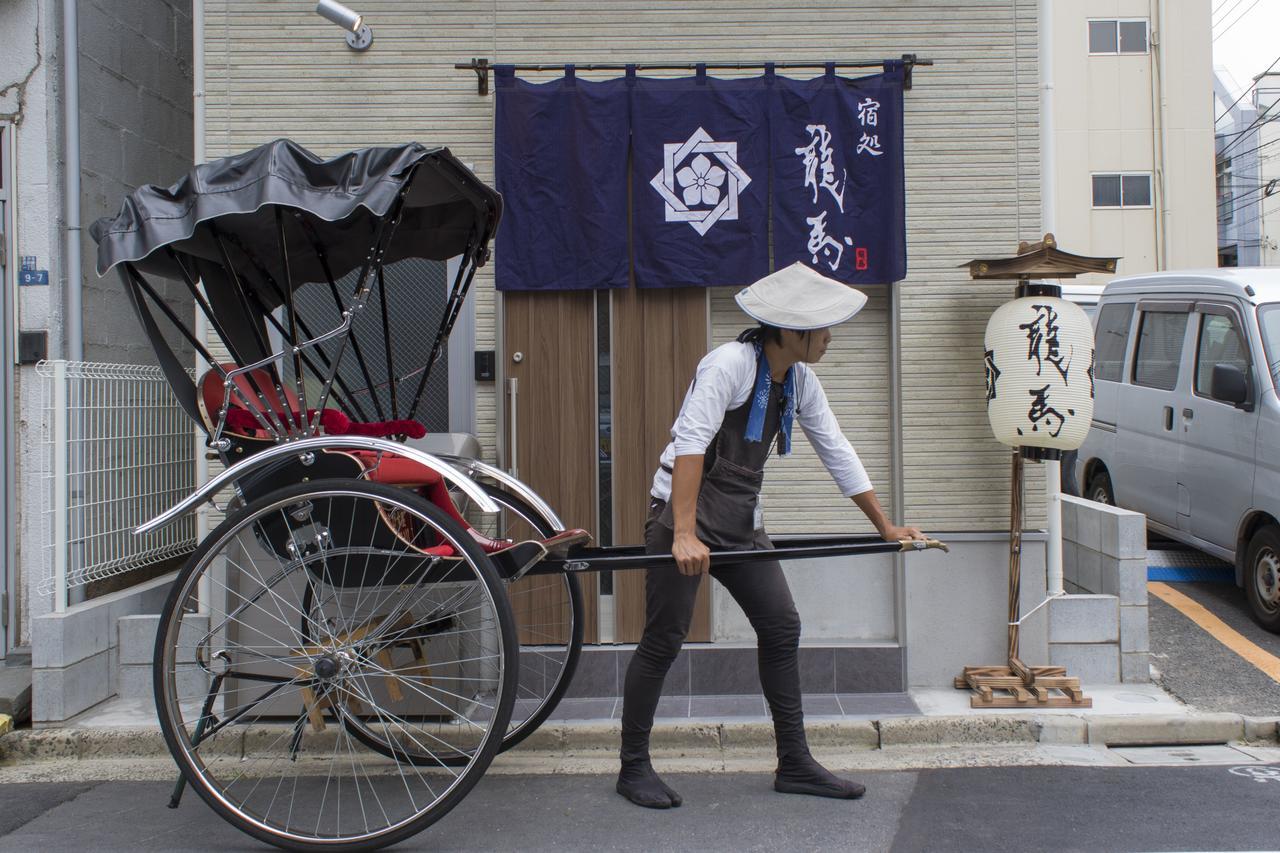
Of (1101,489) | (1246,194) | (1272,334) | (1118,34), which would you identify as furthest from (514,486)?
(1246,194)

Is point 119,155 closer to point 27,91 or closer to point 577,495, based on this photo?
point 27,91

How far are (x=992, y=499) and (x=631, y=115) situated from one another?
2.90 m

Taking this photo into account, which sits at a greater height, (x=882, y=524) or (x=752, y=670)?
(x=882, y=524)

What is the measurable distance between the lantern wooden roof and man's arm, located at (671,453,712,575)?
2307mm

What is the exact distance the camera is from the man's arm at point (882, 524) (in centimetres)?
423

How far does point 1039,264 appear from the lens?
17.3ft

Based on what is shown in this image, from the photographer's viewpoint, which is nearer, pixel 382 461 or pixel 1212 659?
pixel 382 461

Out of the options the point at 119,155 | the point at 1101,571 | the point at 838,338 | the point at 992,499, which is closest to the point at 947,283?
the point at 838,338

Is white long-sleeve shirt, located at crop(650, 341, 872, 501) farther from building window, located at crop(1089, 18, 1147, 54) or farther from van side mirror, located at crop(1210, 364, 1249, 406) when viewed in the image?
building window, located at crop(1089, 18, 1147, 54)

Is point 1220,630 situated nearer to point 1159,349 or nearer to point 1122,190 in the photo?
point 1159,349

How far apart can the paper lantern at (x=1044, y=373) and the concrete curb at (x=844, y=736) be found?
141 centimetres

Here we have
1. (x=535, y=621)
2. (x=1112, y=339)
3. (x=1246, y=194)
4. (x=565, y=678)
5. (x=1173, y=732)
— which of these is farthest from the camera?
(x=1246, y=194)

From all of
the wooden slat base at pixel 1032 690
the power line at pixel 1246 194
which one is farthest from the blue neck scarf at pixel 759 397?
the power line at pixel 1246 194

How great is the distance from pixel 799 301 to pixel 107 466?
3919mm
